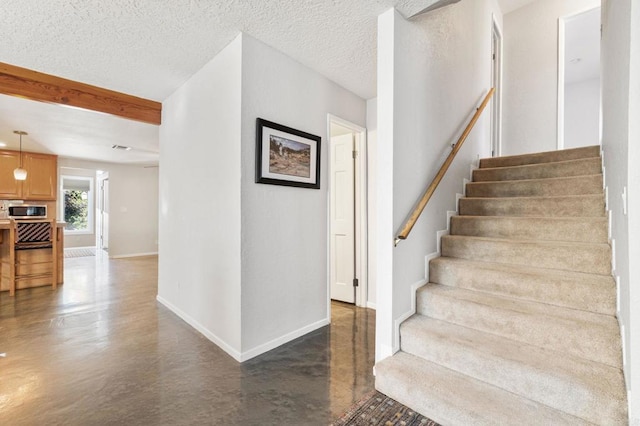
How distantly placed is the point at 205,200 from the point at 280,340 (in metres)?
1.49

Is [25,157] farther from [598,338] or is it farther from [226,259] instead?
[598,338]

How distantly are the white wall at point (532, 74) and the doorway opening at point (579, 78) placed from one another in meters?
0.08

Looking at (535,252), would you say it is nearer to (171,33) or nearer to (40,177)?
(171,33)

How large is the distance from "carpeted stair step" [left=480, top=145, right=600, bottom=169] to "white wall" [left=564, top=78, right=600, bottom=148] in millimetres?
3222

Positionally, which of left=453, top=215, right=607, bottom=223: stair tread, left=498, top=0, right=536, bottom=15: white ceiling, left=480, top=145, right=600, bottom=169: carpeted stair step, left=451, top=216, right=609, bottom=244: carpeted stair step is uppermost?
left=498, top=0, right=536, bottom=15: white ceiling

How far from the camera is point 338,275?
4.02 m

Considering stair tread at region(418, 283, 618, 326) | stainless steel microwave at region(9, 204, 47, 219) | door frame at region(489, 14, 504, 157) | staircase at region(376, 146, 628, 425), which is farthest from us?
stainless steel microwave at region(9, 204, 47, 219)

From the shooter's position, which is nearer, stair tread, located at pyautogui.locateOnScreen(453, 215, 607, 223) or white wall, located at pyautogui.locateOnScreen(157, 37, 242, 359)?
stair tread, located at pyautogui.locateOnScreen(453, 215, 607, 223)

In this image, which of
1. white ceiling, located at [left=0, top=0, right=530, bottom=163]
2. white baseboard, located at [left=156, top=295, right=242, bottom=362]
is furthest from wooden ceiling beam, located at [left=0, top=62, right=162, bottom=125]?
white baseboard, located at [left=156, top=295, right=242, bottom=362]

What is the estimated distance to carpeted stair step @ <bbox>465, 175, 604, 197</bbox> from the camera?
8.64 ft

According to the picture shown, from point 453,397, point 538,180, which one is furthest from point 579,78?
point 453,397

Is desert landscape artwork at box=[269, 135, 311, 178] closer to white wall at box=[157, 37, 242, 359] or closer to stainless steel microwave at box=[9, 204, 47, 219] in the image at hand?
white wall at box=[157, 37, 242, 359]

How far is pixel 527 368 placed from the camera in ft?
5.28

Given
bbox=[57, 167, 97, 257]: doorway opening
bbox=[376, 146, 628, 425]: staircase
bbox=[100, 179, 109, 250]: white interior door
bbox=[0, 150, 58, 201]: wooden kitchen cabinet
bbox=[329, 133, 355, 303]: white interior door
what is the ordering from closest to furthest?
bbox=[376, 146, 628, 425]: staircase
bbox=[329, 133, 355, 303]: white interior door
bbox=[0, 150, 58, 201]: wooden kitchen cabinet
bbox=[100, 179, 109, 250]: white interior door
bbox=[57, 167, 97, 257]: doorway opening
